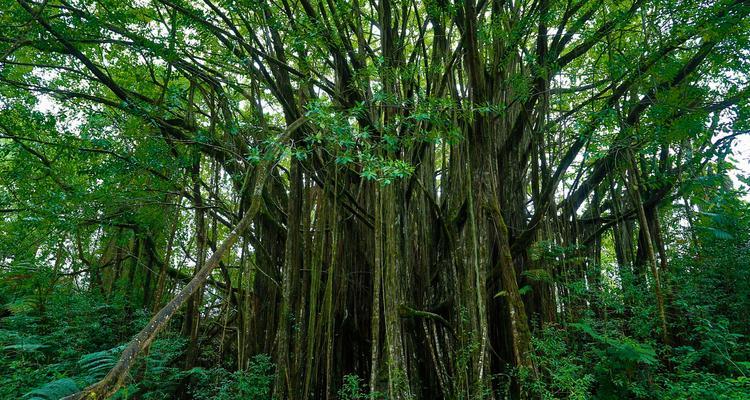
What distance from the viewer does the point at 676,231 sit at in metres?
5.44

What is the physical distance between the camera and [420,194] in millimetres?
4824

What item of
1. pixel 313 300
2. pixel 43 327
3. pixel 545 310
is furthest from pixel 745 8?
pixel 43 327

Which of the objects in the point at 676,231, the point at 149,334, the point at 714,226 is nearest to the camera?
the point at 149,334

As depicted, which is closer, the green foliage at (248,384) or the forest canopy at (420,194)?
the forest canopy at (420,194)

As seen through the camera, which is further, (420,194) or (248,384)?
(420,194)

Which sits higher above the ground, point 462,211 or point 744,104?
point 744,104

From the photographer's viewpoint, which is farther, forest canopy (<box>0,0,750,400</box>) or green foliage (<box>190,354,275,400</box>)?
green foliage (<box>190,354,275,400</box>)

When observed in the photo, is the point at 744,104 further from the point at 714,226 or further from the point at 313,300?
the point at 313,300

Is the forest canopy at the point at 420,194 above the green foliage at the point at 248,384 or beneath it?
above

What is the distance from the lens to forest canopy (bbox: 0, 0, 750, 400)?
11.2 feet

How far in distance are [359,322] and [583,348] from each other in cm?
222

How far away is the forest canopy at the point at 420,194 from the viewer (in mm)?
3414

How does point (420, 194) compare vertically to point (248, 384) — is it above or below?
above

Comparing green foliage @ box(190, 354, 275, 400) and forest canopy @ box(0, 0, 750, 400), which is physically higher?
forest canopy @ box(0, 0, 750, 400)
